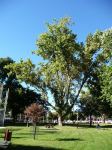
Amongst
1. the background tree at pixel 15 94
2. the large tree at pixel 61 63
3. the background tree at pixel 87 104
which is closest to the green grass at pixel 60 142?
the large tree at pixel 61 63

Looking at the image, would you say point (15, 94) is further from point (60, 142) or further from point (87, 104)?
point (60, 142)

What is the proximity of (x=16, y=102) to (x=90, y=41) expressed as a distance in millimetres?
26805

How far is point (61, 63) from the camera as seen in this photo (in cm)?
7212

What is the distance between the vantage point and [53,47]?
72.2 m

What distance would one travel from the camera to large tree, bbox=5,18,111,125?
72125 millimetres

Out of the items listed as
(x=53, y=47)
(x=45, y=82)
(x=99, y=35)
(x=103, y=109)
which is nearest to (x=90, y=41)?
(x=99, y=35)

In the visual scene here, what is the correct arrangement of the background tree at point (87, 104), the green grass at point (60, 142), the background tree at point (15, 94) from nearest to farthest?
the green grass at point (60, 142), the background tree at point (15, 94), the background tree at point (87, 104)

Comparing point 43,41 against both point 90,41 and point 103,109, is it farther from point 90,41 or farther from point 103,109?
point 103,109

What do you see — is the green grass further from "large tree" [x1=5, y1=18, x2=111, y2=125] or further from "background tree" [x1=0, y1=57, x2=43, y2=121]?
"background tree" [x1=0, y1=57, x2=43, y2=121]

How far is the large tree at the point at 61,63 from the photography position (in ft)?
237

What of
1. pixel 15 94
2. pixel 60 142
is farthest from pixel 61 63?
pixel 60 142

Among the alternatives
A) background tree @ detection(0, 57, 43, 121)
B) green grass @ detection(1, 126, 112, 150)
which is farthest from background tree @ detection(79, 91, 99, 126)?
green grass @ detection(1, 126, 112, 150)

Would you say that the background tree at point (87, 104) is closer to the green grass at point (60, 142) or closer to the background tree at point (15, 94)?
the background tree at point (15, 94)

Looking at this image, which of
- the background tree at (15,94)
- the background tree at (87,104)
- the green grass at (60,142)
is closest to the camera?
the green grass at (60,142)
